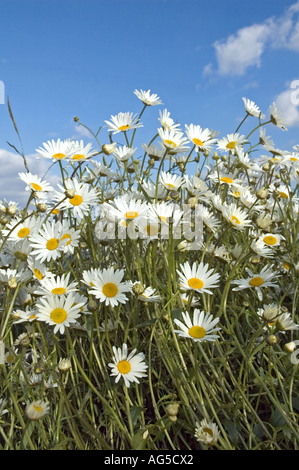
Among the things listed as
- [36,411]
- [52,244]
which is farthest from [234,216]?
[36,411]

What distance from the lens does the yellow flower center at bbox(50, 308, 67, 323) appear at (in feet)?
3.41

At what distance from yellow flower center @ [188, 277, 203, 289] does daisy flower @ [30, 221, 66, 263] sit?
0.36 meters

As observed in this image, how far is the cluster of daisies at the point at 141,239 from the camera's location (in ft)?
3.53

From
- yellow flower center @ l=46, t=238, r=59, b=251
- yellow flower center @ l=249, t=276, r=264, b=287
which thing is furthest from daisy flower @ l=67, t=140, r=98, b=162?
yellow flower center @ l=249, t=276, r=264, b=287

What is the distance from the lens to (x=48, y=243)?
4.10 ft

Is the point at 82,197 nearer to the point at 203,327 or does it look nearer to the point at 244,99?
the point at 203,327

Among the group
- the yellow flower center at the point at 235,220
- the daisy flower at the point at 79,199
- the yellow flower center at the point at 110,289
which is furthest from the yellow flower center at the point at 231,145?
the yellow flower center at the point at 110,289

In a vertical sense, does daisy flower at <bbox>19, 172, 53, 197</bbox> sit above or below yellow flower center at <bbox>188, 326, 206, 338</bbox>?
above

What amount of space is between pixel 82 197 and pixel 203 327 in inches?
21.6

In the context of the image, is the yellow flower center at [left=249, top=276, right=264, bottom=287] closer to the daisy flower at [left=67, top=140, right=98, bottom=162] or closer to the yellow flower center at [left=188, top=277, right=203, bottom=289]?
the yellow flower center at [left=188, top=277, right=203, bottom=289]

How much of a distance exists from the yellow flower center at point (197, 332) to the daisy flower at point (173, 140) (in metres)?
0.51

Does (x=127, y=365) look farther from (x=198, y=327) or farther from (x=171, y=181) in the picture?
(x=171, y=181)

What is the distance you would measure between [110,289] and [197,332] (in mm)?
235

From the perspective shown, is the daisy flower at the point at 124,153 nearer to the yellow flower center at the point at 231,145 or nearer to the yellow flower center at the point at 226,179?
the yellow flower center at the point at 226,179
